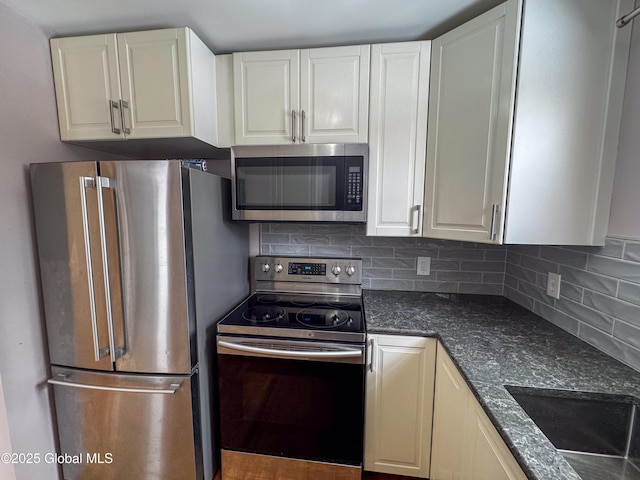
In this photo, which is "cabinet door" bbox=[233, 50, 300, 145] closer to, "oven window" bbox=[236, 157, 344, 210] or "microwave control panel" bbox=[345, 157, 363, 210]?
"oven window" bbox=[236, 157, 344, 210]

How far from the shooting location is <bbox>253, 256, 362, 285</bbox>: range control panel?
173 centimetres

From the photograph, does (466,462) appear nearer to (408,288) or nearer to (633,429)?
(633,429)

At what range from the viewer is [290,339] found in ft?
4.06

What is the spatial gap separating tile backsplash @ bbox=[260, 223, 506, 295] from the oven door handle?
68 cm

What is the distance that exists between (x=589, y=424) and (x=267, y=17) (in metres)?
1.98

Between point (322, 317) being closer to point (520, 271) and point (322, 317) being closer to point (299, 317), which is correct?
point (299, 317)

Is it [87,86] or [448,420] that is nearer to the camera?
[448,420]

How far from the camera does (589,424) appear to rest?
2.76 feet

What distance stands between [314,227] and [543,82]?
1.31m

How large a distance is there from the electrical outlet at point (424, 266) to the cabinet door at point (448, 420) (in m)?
0.64

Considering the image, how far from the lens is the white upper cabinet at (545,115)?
100 centimetres

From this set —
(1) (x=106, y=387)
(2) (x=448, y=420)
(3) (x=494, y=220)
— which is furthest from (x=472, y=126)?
(1) (x=106, y=387)

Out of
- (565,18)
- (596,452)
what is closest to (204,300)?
(596,452)

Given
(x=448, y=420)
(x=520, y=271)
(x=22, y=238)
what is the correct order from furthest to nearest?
(x=520, y=271) → (x=22, y=238) → (x=448, y=420)
